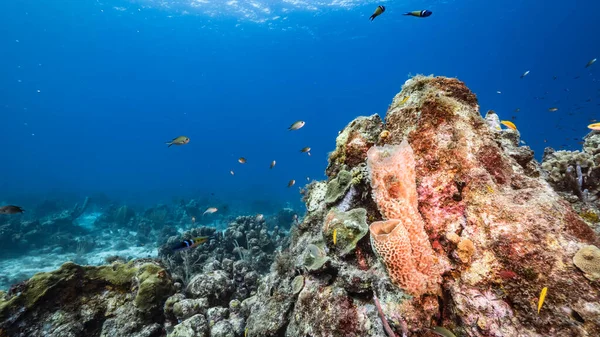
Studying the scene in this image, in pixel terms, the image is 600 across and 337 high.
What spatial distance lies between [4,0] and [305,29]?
2752 inches

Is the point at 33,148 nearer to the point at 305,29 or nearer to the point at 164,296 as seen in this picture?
the point at 305,29

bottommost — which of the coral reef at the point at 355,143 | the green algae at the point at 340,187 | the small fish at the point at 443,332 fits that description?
the small fish at the point at 443,332

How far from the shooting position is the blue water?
51.2 meters

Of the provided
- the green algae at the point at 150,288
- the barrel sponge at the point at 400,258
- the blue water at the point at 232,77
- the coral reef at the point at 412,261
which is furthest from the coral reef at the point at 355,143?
the blue water at the point at 232,77

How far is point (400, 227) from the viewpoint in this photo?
1982 mm

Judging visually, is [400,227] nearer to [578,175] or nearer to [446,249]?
[446,249]

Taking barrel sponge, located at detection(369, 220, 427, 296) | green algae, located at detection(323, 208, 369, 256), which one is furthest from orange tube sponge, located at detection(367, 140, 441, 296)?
green algae, located at detection(323, 208, 369, 256)

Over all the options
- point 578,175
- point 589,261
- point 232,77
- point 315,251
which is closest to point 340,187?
point 315,251

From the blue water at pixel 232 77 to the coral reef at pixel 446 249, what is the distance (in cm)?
2969

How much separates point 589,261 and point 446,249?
0.89 meters

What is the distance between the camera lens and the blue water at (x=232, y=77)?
51188 mm

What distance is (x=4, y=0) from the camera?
5553 centimetres

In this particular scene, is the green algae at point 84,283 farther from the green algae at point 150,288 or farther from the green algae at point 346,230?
the green algae at point 346,230

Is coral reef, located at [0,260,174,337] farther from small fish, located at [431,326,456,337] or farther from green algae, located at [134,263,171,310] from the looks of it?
small fish, located at [431,326,456,337]
